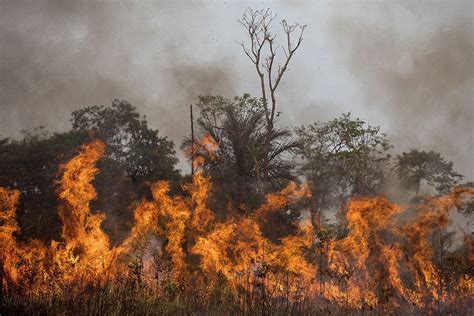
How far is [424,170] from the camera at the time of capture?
35.9m

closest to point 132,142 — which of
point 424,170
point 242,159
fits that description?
point 242,159

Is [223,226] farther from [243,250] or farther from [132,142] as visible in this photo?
[132,142]

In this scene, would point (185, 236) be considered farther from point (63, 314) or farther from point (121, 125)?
point (121, 125)

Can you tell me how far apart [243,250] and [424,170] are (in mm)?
25878

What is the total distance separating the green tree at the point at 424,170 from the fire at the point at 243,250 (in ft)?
61.8

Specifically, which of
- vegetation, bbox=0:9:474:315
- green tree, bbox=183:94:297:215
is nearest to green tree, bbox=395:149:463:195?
vegetation, bbox=0:9:474:315

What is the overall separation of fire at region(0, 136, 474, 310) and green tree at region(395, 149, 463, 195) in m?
18.8

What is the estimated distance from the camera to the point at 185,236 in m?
17.8

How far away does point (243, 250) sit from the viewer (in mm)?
15633

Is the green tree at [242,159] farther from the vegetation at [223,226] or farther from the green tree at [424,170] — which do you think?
the green tree at [424,170]

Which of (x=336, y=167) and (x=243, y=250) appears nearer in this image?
(x=243, y=250)

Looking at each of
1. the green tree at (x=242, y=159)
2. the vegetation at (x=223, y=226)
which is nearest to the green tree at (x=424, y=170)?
the vegetation at (x=223, y=226)

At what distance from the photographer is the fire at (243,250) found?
11812 millimetres

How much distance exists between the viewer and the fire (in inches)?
465
